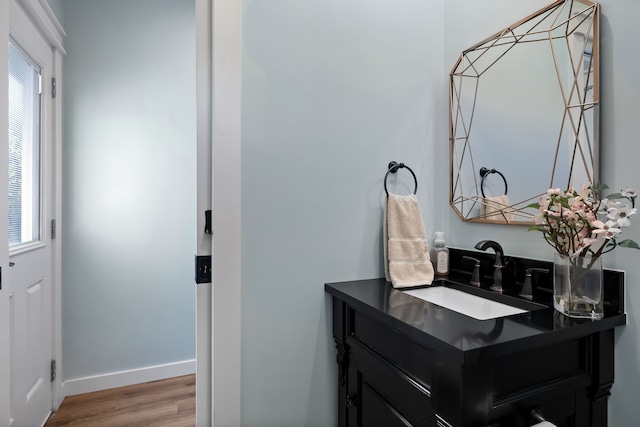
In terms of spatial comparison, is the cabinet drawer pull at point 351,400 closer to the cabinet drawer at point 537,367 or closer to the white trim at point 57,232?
the cabinet drawer at point 537,367

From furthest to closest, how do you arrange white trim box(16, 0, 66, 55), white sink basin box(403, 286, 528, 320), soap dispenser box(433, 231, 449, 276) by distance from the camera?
white trim box(16, 0, 66, 55), soap dispenser box(433, 231, 449, 276), white sink basin box(403, 286, 528, 320)

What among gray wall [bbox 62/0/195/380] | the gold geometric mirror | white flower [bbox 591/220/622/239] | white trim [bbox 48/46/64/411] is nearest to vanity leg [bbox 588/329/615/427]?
white flower [bbox 591/220/622/239]

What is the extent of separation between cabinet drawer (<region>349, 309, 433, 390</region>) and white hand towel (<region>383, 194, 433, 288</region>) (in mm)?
251

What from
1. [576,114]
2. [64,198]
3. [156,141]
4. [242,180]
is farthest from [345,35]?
[64,198]

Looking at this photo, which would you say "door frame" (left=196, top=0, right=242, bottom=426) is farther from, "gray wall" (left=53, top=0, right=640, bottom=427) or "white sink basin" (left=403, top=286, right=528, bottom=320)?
"white sink basin" (left=403, top=286, right=528, bottom=320)

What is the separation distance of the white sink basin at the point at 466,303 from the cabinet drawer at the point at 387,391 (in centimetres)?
30

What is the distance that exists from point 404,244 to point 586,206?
61 cm

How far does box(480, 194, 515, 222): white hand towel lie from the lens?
4.16 feet

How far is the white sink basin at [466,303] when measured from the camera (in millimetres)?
1114

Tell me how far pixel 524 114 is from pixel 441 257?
2.06 ft

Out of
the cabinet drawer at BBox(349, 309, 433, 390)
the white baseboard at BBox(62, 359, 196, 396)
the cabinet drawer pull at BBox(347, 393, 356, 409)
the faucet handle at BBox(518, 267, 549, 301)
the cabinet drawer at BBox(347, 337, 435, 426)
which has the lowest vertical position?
the white baseboard at BBox(62, 359, 196, 396)

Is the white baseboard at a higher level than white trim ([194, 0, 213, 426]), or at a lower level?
lower

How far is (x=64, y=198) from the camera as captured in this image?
6.84 feet

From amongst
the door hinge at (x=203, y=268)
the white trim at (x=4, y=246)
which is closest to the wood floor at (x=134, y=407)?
the white trim at (x=4, y=246)
